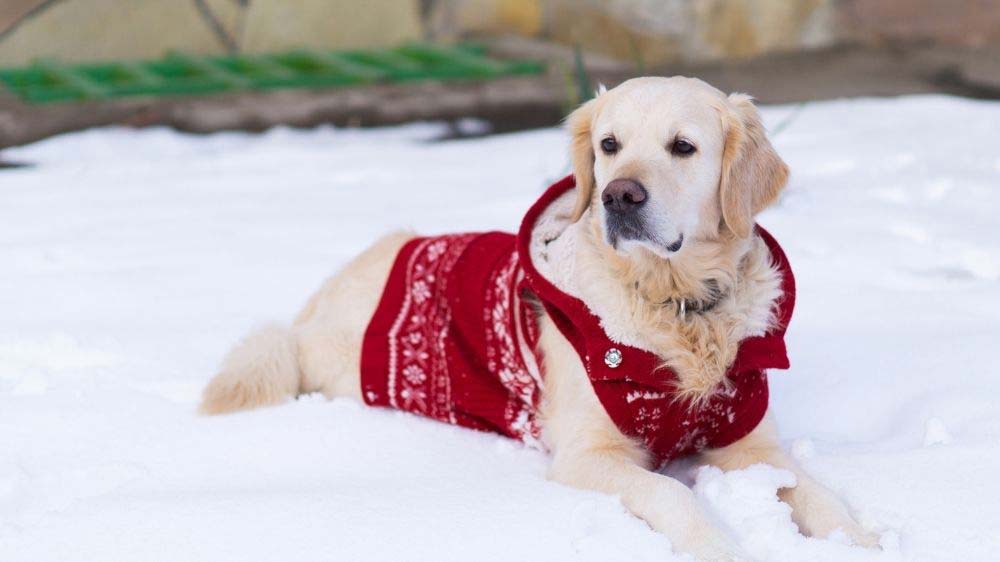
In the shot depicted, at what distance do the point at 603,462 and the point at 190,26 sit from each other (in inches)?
208

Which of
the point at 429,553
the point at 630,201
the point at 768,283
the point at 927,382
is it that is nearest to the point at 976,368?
the point at 927,382

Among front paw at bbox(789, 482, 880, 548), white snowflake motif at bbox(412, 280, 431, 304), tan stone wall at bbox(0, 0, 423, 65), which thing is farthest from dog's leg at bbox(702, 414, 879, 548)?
tan stone wall at bbox(0, 0, 423, 65)

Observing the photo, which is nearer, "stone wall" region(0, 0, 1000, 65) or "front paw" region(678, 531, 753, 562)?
"front paw" region(678, 531, 753, 562)

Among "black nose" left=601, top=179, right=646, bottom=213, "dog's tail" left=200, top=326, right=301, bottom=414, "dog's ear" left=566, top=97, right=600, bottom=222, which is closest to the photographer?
"black nose" left=601, top=179, right=646, bottom=213

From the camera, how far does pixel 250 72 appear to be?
6.68 metres

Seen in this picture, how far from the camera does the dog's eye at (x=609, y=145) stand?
2693 millimetres

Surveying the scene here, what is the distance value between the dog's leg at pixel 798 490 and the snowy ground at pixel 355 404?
0.05 meters

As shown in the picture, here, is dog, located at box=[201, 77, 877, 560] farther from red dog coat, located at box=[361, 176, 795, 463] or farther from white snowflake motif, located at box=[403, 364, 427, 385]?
white snowflake motif, located at box=[403, 364, 427, 385]

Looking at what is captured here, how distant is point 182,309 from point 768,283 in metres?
1.89

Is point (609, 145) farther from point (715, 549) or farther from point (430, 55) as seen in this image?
point (430, 55)

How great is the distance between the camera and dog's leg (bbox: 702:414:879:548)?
2375 millimetres

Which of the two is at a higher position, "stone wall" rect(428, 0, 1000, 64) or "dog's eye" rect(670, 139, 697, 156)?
"dog's eye" rect(670, 139, 697, 156)

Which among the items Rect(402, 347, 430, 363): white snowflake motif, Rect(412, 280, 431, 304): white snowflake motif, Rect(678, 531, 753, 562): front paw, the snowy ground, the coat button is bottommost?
the snowy ground

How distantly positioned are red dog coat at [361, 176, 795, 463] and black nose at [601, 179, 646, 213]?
0.26m
